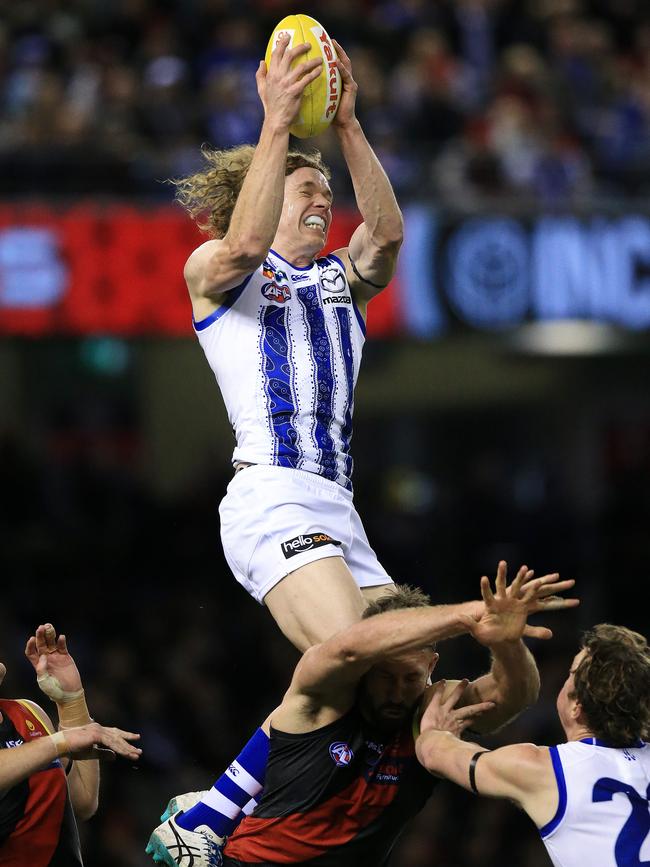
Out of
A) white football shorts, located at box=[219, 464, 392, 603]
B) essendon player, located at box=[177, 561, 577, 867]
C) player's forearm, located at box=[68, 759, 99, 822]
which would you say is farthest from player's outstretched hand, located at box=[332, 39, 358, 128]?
player's forearm, located at box=[68, 759, 99, 822]

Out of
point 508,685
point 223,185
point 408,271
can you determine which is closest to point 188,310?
point 408,271

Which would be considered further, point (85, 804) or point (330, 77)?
point (85, 804)

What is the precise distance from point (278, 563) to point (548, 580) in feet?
3.61

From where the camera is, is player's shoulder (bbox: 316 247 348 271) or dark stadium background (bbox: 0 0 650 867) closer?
player's shoulder (bbox: 316 247 348 271)

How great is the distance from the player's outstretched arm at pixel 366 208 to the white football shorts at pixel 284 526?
3.04 feet

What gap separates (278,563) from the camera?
213 inches

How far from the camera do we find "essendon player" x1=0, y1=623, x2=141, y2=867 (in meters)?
5.62

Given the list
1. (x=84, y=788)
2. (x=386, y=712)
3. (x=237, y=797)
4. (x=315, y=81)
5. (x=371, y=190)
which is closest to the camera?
(x=386, y=712)

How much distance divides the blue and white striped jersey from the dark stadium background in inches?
236

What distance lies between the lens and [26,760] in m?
5.52

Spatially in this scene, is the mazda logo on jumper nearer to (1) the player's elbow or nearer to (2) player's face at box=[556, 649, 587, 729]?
(2) player's face at box=[556, 649, 587, 729]

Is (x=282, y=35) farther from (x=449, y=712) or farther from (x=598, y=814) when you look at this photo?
Answer: (x=598, y=814)

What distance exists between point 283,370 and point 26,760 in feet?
5.77

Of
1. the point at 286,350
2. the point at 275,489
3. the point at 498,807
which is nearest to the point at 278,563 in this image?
the point at 275,489
